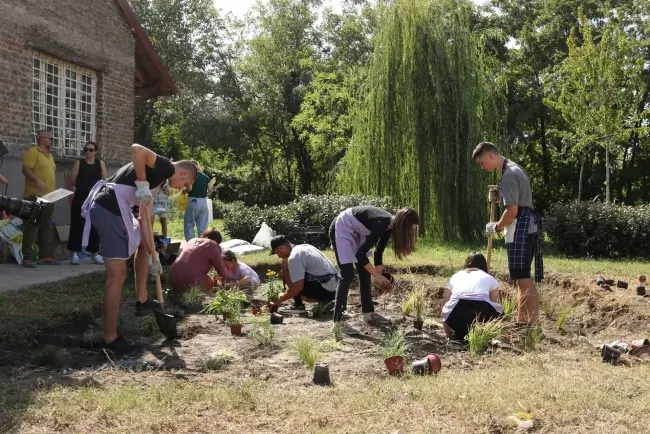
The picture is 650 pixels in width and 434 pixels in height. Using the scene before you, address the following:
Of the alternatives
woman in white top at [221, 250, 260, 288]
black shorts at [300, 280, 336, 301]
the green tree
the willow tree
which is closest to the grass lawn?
black shorts at [300, 280, 336, 301]

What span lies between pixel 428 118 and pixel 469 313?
11413 millimetres

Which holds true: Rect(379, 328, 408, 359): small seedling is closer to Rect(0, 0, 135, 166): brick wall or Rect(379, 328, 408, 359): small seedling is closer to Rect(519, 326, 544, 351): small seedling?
Rect(519, 326, 544, 351): small seedling

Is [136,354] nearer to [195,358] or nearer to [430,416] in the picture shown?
[195,358]

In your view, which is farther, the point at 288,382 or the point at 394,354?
the point at 394,354

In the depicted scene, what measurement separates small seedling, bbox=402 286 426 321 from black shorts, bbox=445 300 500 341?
2.99ft

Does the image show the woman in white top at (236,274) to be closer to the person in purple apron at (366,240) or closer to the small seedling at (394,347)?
the person in purple apron at (366,240)

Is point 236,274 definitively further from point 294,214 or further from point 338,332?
point 294,214

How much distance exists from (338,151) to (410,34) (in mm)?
13443

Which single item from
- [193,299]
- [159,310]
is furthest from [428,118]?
[159,310]

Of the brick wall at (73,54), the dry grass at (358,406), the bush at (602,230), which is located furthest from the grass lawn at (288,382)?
the bush at (602,230)

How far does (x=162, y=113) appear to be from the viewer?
37.5m

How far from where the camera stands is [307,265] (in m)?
8.24

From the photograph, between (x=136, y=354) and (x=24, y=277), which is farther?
(x=24, y=277)

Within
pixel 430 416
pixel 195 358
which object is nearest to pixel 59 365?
pixel 195 358
